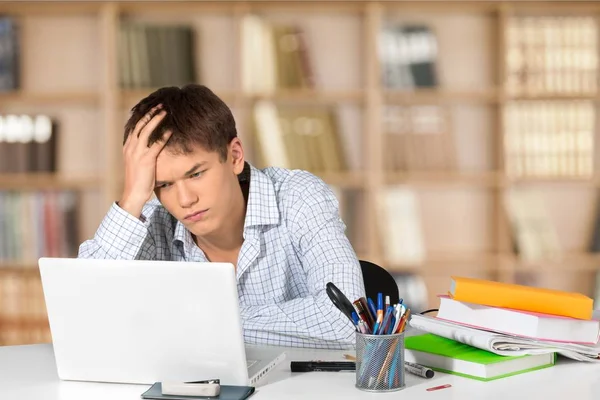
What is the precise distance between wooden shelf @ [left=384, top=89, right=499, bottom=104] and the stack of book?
2.49 meters

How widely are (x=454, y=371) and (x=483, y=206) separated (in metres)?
2.86

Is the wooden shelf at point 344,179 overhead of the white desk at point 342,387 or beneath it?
overhead

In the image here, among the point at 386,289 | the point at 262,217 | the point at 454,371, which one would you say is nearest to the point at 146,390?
the point at 454,371

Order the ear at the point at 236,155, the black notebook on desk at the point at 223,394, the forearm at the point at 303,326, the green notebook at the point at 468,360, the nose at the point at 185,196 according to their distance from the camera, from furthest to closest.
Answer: the ear at the point at 236,155
the nose at the point at 185,196
the forearm at the point at 303,326
the green notebook at the point at 468,360
the black notebook on desk at the point at 223,394

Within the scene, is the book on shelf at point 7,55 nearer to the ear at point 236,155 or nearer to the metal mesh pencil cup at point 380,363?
the ear at point 236,155

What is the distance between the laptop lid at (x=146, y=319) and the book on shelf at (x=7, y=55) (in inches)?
111

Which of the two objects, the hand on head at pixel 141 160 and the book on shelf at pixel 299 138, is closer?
the hand on head at pixel 141 160

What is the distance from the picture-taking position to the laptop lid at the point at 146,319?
136cm

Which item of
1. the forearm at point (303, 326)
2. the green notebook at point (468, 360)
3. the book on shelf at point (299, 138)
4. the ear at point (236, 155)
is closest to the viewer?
the green notebook at point (468, 360)


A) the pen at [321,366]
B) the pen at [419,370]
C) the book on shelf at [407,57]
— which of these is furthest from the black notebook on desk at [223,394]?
the book on shelf at [407,57]

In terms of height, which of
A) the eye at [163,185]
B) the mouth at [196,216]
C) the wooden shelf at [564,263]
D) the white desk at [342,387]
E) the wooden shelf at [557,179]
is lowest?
the wooden shelf at [564,263]

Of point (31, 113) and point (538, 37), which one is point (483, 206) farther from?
point (31, 113)

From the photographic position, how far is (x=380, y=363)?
139 centimetres

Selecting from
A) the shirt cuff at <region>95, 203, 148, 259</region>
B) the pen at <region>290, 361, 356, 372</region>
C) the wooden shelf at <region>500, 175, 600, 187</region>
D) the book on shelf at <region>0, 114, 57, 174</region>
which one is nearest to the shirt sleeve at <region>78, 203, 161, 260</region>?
the shirt cuff at <region>95, 203, 148, 259</region>
